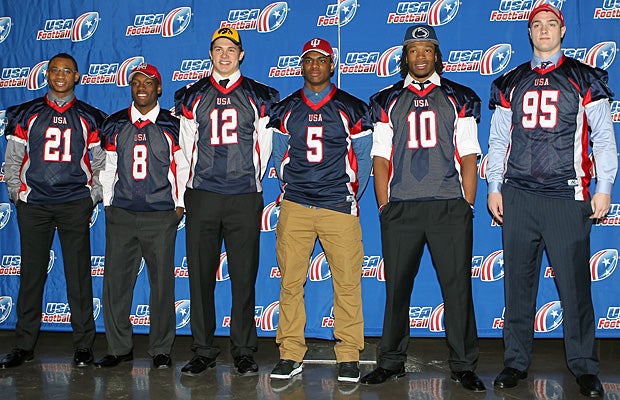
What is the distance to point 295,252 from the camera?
4039 mm

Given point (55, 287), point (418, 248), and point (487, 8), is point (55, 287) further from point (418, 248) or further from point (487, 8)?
point (487, 8)

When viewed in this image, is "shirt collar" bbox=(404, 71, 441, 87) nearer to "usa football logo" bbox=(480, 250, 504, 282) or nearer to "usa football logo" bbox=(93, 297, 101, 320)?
"usa football logo" bbox=(480, 250, 504, 282)

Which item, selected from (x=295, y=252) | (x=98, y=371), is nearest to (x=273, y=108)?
(x=295, y=252)

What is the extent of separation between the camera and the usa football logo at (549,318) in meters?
4.58

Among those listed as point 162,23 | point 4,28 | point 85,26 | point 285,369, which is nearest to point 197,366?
point 285,369

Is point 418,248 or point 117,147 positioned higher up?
point 117,147

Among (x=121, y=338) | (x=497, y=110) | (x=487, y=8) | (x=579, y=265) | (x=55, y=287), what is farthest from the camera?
(x=55, y=287)

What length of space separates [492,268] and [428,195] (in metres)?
1.10

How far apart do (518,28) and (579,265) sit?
1.79 metres

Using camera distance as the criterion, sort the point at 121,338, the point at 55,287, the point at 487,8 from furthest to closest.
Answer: the point at 55,287 → the point at 487,8 → the point at 121,338

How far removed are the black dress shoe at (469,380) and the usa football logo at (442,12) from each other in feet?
7.72

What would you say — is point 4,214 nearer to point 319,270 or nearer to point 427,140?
point 319,270

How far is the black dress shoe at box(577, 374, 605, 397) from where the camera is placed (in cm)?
352

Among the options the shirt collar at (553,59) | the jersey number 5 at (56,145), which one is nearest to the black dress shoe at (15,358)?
the jersey number 5 at (56,145)
